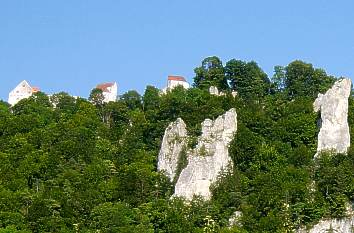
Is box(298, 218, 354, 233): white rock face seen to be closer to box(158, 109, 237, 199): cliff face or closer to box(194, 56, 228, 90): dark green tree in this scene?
box(158, 109, 237, 199): cliff face

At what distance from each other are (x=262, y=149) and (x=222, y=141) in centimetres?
281

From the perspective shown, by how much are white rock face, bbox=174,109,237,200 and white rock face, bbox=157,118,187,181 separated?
1.13m

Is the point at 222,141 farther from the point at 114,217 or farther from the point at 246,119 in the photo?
the point at 114,217

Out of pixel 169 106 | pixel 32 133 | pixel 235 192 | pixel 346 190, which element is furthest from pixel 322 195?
pixel 32 133

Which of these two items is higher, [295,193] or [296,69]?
[296,69]

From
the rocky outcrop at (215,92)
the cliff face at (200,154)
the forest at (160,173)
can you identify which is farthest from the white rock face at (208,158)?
the rocky outcrop at (215,92)

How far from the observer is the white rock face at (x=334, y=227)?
51.6 meters

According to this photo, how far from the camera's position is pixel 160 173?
2298 inches

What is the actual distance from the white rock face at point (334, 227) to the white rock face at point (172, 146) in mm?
10954

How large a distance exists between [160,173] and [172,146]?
91.9 inches

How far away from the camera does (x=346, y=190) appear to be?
5338 centimetres

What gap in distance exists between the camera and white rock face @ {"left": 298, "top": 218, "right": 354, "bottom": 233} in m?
51.6

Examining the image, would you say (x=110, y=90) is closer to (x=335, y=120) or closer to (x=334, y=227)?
(x=335, y=120)

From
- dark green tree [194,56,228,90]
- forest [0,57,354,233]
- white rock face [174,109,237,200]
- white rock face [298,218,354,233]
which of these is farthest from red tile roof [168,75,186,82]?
white rock face [298,218,354,233]
